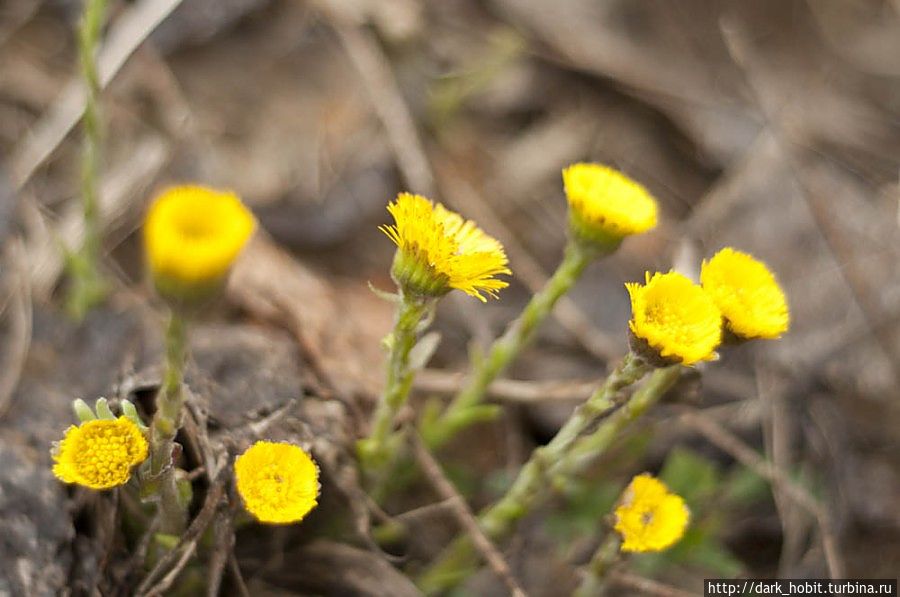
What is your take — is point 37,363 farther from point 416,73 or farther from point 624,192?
point 416,73

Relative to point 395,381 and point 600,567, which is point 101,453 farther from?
point 600,567

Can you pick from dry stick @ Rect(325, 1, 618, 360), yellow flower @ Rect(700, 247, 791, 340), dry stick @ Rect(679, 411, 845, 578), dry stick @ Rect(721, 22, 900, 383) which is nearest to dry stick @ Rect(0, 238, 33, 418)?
dry stick @ Rect(325, 1, 618, 360)

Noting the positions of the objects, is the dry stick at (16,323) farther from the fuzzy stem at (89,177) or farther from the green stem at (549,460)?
the green stem at (549,460)

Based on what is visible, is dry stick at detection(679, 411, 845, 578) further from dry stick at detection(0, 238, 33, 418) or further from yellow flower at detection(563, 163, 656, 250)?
dry stick at detection(0, 238, 33, 418)

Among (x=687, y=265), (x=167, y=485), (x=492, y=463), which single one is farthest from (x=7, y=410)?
(x=687, y=265)

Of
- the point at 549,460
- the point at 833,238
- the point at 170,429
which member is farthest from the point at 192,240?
the point at 833,238

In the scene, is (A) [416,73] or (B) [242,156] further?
(A) [416,73]

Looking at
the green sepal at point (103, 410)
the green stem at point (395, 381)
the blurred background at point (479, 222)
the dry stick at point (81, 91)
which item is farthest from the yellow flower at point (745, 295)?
the dry stick at point (81, 91)
